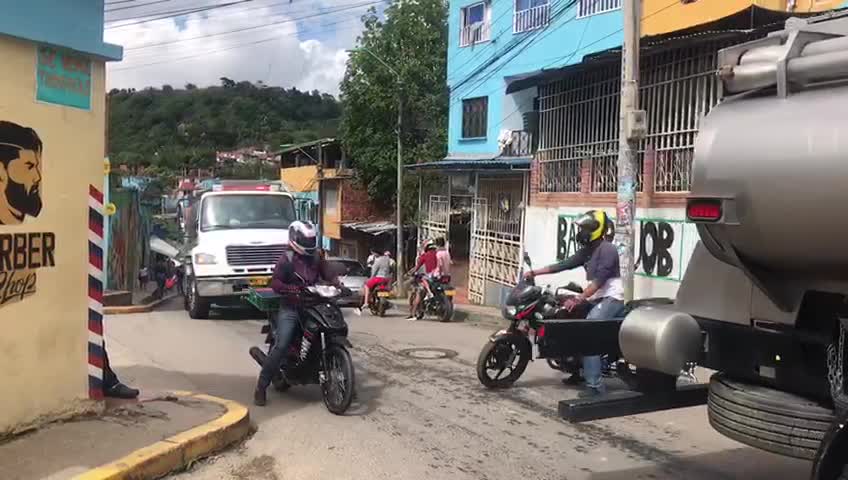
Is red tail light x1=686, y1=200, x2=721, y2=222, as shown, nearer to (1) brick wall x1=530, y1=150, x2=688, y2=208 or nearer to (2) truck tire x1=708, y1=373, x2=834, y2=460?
(2) truck tire x1=708, y1=373, x2=834, y2=460

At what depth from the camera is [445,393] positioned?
7.90 meters

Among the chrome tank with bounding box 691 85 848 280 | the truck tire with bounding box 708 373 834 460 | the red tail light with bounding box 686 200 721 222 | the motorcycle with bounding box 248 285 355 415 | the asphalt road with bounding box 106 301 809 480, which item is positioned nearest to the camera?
the chrome tank with bounding box 691 85 848 280

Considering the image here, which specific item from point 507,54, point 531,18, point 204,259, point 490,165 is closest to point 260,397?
point 204,259

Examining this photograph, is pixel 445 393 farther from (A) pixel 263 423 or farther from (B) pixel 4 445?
(B) pixel 4 445

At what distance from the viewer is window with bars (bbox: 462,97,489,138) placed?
25.0 meters

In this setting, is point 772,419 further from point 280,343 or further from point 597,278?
point 280,343

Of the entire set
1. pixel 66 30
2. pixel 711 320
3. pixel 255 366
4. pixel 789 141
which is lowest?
pixel 255 366

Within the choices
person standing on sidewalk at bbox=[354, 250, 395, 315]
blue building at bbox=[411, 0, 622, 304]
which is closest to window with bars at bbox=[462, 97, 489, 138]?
blue building at bbox=[411, 0, 622, 304]

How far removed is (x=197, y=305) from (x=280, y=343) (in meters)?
7.96

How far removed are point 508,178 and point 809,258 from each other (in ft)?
55.4

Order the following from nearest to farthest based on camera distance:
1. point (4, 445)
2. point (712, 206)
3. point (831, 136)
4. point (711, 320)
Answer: point (831, 136)
point (712, 206)
point (711, 320)
point (4, 445)

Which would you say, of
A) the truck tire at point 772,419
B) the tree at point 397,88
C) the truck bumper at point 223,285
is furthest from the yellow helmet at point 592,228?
the tree at point 397,88

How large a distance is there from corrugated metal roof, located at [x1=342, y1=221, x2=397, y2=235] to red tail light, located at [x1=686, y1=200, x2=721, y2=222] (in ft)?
88.6

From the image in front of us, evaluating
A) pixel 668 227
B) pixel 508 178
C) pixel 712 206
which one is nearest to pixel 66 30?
pixel 712 206
